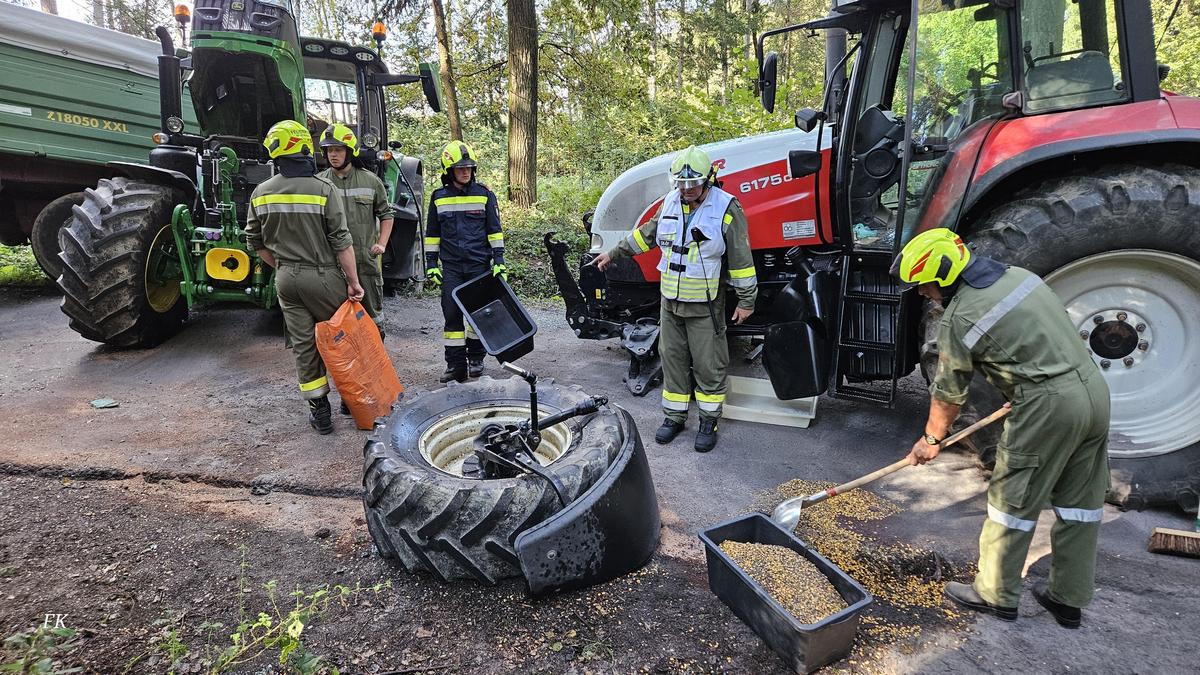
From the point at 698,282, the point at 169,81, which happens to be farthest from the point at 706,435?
the point at 169,81

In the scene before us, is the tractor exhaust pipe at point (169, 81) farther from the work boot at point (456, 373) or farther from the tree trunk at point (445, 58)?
the tree trunk at point (445, 58)

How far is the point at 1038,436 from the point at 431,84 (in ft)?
18.7

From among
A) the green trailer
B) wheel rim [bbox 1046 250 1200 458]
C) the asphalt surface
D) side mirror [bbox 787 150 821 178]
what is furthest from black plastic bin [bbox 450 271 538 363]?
the green trailer

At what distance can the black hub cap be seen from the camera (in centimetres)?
307

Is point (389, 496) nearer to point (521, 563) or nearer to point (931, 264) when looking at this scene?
point (521, 563)

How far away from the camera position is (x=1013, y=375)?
2377 millimetres

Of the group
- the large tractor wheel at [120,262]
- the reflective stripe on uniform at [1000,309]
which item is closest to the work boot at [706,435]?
the reflective stripe on uniform at [1000,309]

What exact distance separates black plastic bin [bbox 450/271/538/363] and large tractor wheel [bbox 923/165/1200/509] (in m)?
3.07

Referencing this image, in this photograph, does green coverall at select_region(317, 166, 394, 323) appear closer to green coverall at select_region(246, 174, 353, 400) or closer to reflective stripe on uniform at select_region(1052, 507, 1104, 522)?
green coverall at select_region(246, 174, 353, 400)

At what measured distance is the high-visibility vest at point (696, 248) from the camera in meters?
3.87

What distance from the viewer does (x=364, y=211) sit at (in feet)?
16.6

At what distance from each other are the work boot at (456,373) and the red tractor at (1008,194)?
240 centimetres

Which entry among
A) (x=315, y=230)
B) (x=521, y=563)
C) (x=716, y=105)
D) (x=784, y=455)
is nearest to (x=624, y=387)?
(x=784, y=455)

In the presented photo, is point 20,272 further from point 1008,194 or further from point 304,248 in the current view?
point 1008,194
